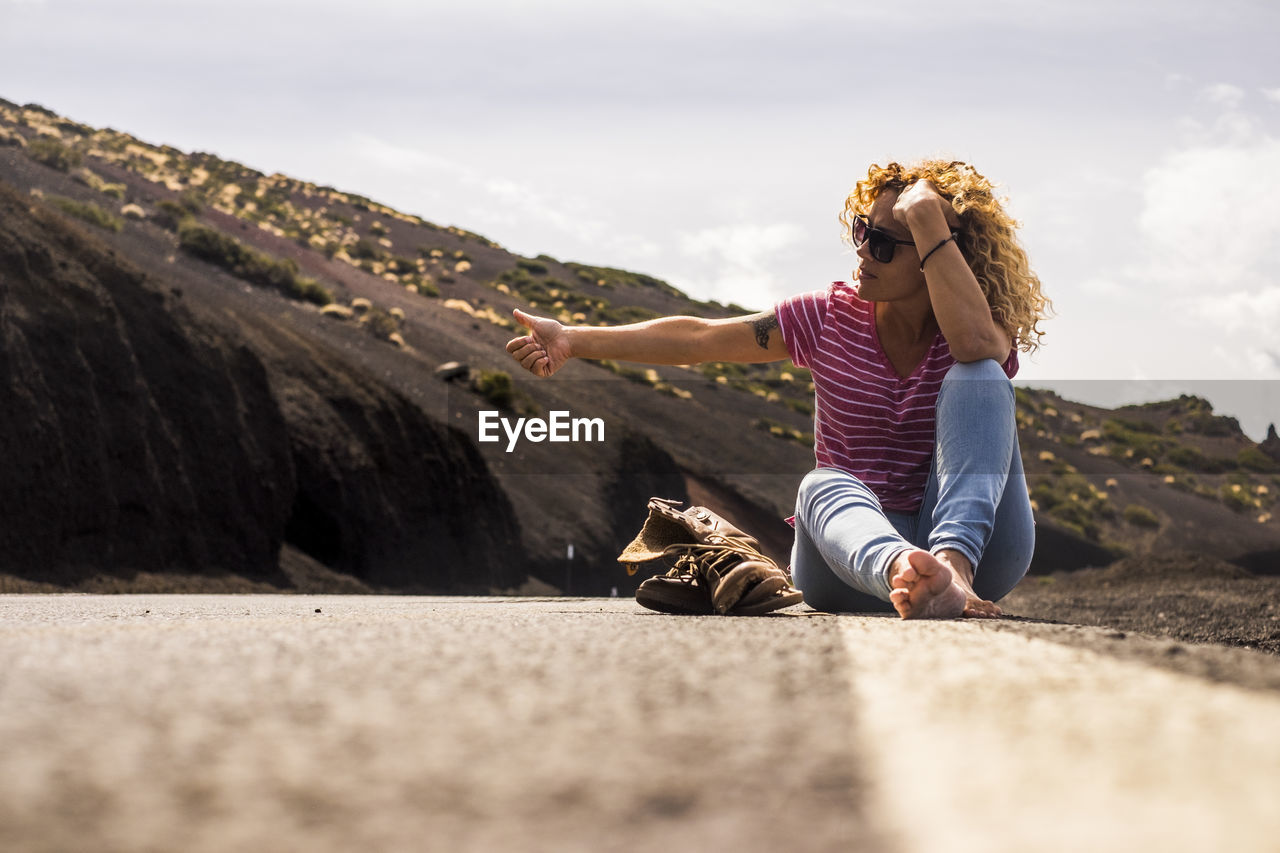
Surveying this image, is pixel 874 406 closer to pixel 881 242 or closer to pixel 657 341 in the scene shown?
pixel 881 242

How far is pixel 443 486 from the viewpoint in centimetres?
1948

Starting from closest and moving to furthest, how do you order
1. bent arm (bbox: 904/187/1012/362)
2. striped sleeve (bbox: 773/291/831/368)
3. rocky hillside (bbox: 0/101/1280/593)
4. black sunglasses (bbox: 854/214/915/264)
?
bent arm (bbox: 904/187/1012/362) → black sunglasses (bbox: 854/214/915/264) → striped sleeve (bbox: 773/291/831/368) → rocky hillside (bbox: 0/101/1280/593)

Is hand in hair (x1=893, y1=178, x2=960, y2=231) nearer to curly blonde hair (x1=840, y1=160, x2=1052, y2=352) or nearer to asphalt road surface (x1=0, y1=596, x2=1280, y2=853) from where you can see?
curly blonde hair (x1=840, y1=160, x2=1052, y2=352)

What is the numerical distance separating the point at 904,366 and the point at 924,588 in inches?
44.4

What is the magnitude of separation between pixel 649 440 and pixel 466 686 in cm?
2773

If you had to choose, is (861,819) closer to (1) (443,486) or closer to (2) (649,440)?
(1) (443,486)

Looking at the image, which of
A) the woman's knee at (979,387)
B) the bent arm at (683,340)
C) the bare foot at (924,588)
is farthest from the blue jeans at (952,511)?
the bent arm at (683,340)

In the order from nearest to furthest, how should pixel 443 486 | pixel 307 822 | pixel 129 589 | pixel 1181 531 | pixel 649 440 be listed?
pixel 307 822 → pixel 129 589 → pixel 443 486 → pixel 649 440 → pixel 1181 531

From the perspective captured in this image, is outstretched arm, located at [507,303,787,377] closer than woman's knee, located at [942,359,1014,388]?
No

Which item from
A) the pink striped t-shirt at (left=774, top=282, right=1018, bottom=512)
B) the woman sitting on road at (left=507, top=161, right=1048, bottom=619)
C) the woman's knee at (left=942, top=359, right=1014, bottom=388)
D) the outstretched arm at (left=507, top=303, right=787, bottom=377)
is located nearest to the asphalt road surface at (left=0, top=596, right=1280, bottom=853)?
the woman sitting on road at (left=507, top=161, right=1048, bottom=619)

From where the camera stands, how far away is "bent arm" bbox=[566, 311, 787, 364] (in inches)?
142

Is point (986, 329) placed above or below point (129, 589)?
above

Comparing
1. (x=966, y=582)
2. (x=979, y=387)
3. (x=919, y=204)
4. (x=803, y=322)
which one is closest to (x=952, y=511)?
(x=966, y=582)

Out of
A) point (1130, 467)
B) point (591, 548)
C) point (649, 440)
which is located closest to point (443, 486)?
point (591, 548)
